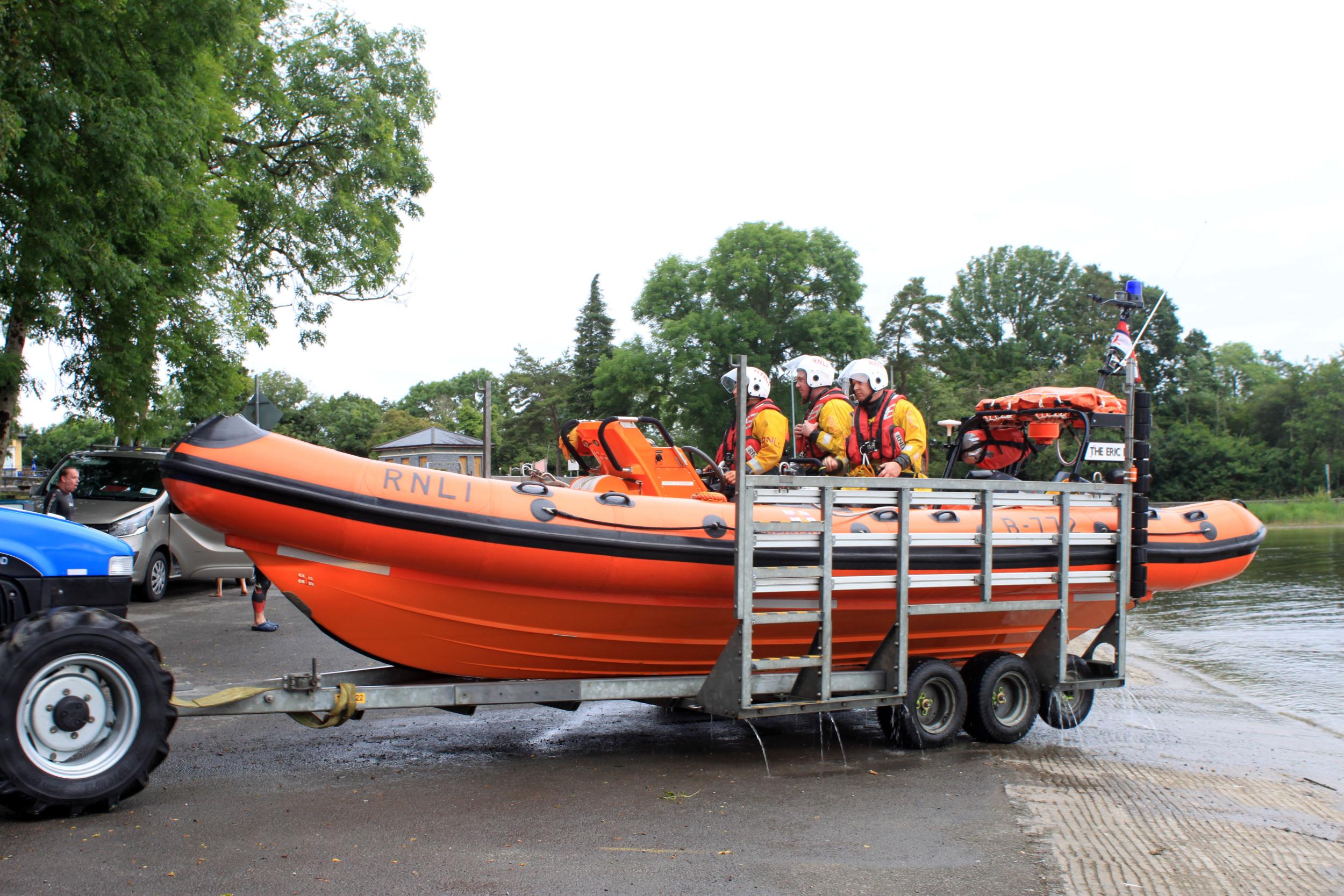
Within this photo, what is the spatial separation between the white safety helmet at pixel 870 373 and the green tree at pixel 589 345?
44.3 meters

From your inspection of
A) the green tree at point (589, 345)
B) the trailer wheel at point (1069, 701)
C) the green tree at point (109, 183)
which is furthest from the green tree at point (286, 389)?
the trailer wheel at point (1069, 701)

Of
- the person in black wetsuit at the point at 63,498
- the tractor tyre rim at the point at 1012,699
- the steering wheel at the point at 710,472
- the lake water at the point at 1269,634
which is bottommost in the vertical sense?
the lake water at the point at 1269,634

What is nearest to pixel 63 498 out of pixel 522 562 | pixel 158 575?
pixel 158 575

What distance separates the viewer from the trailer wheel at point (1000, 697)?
6.27m

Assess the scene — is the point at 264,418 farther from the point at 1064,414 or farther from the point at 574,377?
the point at 574,377

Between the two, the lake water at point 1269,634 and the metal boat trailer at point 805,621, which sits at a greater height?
the metal boat trailer at point 805,621

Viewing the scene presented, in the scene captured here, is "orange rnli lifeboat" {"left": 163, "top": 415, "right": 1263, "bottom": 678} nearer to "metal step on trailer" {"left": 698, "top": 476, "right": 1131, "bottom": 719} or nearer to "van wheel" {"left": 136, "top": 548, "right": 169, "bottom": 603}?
"metal step on trailer" {"left": 698, "top": 476, "right": 1131, "bottom": 719}

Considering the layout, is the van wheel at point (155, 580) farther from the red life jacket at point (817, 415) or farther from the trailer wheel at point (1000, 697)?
the trailer wheel at point (1000, 697)

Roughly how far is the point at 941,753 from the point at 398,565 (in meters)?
3.28

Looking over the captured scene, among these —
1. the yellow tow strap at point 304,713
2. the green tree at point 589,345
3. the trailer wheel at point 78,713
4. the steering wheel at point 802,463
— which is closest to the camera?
the trailer wheel at point 78,713

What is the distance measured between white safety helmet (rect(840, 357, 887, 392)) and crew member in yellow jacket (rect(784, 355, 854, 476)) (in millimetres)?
194

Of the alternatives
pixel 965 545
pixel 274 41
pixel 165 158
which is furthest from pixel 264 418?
pixel 274 41

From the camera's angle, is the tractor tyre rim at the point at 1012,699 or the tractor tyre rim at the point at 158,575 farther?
the tractor tyre rim at the point at 158,575

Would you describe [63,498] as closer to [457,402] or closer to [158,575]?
[158,575]
